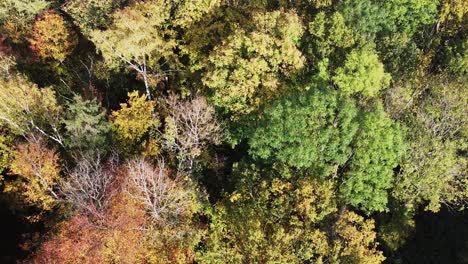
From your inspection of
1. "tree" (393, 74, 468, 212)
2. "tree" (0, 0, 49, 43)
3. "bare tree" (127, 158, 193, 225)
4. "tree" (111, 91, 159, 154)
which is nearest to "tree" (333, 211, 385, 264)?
"tree" (393, 74, 468, 212)

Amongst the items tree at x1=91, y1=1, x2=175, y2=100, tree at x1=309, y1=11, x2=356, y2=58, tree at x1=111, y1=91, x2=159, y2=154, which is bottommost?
tree at x1=111, y1=91, x2=159, y2=154

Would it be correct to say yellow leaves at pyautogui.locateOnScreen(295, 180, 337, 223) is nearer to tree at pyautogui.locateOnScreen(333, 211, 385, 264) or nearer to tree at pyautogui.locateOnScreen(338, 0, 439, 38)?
tree at pyautogui.locateOnScreen(333, 211, 385, 264)

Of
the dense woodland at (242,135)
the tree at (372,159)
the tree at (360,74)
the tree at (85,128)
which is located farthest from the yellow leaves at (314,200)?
the tree at (85,128)

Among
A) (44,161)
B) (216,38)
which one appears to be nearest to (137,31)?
(216,38)

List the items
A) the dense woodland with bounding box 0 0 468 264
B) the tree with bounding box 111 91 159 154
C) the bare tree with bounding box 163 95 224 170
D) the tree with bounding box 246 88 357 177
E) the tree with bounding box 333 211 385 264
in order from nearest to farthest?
1. the tree with bounding box 333 211 385 264
2. the dense woodland with bounding box 0 0 468 264
3. the tree with bounding box 246 88 357 177
4. the bare tree with bounding box 163 95 224 170
5. the tree with bounding box 111 91 159 154

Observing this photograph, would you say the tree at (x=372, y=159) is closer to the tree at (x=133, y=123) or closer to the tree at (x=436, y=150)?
the tree at (x=436, y=150)
